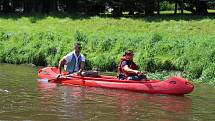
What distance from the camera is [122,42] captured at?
27812 millimetres

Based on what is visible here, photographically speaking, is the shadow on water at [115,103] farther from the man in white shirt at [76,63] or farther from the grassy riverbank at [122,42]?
the grassy riverbank at [122,42]

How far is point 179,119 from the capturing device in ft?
46.4

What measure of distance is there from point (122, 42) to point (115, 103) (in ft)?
38.6

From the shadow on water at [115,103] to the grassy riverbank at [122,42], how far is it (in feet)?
17.8

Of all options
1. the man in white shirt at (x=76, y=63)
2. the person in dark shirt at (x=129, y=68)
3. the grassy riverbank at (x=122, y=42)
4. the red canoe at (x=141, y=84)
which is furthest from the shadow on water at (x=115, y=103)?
the grassy riverbank at (x=122, y=42)

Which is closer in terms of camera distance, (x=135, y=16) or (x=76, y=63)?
(x=76, y=63)

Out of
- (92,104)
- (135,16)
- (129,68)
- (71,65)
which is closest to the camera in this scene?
(92,104)

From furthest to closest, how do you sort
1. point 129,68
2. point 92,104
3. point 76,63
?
point 76,63
point 129,68
point 92,104

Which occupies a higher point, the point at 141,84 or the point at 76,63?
the point at 76,63

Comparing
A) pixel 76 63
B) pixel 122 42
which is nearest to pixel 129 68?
pixel 76 63

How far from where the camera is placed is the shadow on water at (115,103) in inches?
565

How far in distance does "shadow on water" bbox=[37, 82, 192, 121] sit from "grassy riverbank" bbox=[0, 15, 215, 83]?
5.43 meters

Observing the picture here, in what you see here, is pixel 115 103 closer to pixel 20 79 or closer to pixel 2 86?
pixel 2 86

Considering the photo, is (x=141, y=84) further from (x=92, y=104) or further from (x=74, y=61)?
(x=92, y=104)
